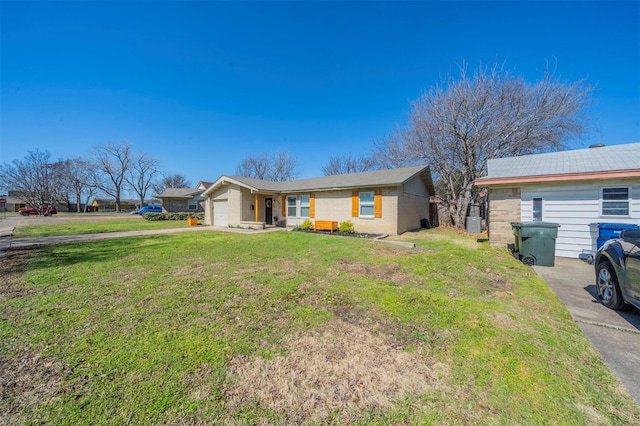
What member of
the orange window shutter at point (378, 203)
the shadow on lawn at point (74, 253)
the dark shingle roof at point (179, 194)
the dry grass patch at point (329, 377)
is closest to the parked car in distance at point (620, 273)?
the dry grass patch at point (329, 377)

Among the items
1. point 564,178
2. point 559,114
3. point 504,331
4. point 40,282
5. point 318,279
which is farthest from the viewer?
point 559,114

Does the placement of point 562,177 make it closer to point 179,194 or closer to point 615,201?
point 615,201

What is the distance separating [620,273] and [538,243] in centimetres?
347

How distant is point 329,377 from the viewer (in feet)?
7.75

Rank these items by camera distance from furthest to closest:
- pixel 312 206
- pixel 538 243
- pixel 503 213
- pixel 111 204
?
pixel 111 204 < pixel 312 206 < pixel 503 213 < pixel 538 243

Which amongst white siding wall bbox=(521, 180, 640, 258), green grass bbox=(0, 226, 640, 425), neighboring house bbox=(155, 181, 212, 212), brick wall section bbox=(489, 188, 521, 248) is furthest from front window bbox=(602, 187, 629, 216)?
neighboring house bbox=(155, 181, 212, 212)

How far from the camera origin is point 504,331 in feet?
10.4

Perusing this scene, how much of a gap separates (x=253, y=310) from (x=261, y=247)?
540 cm

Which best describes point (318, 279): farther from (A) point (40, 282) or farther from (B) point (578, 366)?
(A) point (40, 282)

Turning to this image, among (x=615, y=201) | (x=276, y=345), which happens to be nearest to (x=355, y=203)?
(x=615, y=201)

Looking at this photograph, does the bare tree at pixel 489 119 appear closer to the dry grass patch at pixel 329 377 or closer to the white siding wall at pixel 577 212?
the white siding wall at pixel 577 212

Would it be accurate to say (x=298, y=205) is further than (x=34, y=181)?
No

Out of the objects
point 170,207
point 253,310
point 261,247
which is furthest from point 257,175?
point 253,310

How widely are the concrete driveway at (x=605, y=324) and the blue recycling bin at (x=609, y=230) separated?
6.54ft
